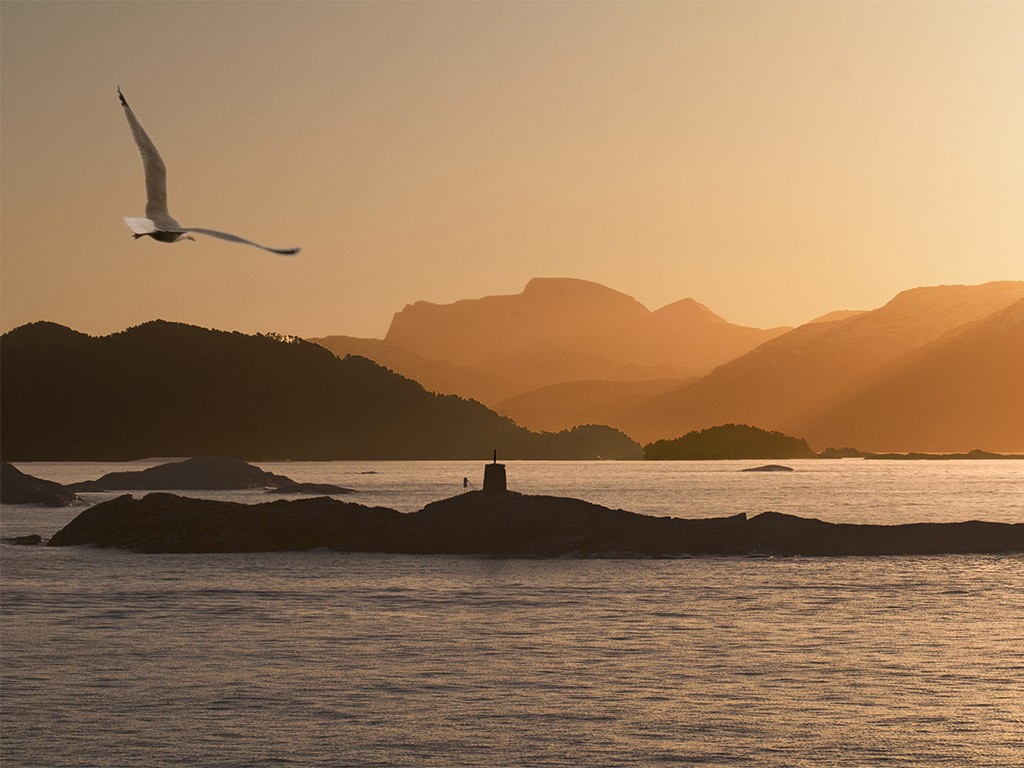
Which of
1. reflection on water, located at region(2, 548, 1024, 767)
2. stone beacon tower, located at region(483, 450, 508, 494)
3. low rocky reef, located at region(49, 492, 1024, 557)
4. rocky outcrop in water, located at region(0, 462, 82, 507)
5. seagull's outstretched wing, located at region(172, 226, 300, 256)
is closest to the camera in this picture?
seagull's outstretched wing, located at region(172, 226, 300, 256)

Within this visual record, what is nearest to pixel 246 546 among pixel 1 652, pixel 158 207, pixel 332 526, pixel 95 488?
pixel 332 526

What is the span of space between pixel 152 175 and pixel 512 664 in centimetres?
2630

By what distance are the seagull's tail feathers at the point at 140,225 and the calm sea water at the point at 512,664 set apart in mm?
15012

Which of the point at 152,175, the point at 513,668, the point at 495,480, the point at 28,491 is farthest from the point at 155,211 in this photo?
the point at 28,491

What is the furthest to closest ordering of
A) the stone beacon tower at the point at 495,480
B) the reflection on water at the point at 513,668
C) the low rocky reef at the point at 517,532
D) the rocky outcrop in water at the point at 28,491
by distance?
the rocky outcrop in water at the point at 28,491, the stone beacon tower at the point at 495,480, the low rocky reef at the point at 517,532, the reflection on water at the point at 513,668

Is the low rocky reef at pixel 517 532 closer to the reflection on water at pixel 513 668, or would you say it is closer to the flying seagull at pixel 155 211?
the reflection on water at pixel 513 668

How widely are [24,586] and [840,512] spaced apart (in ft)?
310

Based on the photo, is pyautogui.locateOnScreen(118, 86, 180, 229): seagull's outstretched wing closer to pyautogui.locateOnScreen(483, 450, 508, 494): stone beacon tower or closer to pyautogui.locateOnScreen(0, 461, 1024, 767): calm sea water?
pyautogui.locateOnScreen(0, 461, 1024, 767): calm sea water

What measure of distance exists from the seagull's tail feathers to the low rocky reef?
206 feet

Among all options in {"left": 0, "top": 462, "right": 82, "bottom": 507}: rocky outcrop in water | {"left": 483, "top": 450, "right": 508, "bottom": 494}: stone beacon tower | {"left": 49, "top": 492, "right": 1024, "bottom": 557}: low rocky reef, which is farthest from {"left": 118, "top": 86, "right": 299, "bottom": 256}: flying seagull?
{"left": 0, "top": 462, "right": 82, "bottom": 507}: rocky outcrop in water

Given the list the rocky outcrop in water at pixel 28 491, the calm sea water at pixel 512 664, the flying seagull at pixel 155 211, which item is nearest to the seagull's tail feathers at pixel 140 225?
the flying seagull at pixel 155 211

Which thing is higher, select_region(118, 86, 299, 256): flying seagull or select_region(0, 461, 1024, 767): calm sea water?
select_region(118, 86, 299, 256): flying seagull

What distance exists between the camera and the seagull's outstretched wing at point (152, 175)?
627 inches

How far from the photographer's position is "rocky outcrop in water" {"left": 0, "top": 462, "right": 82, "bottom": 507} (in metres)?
150
